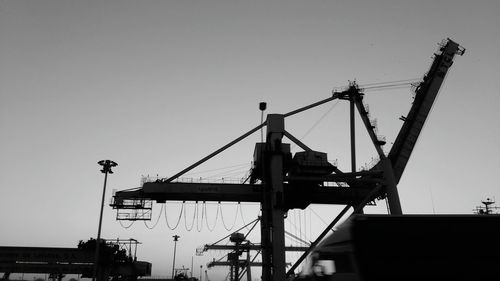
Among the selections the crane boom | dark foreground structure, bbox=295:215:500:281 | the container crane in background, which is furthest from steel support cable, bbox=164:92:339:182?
dark foreground structure, bbox=295:215:500:281

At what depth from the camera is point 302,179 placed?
114 ft

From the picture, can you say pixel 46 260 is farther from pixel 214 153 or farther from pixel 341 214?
pixel 341 214

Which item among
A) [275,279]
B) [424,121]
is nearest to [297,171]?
[275,279]

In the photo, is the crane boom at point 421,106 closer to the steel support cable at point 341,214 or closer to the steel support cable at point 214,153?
the steel support cable at point 341,214

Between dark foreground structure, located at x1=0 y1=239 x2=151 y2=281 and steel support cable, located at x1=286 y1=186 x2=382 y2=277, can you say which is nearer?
steel support cable, located at x1=286 y1=186 x2=382 y2=277

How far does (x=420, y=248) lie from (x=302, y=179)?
2710 cm

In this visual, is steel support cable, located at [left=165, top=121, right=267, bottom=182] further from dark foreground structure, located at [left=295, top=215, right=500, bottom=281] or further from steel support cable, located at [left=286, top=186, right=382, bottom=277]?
dark foreground structure, located at [left=295, top=215, right=500, bottom=281]

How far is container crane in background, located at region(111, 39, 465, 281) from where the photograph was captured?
113 feet

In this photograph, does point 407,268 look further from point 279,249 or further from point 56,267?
point 56,267

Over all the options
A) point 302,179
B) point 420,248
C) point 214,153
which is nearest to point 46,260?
point 214,153

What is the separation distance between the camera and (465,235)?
7789 mm

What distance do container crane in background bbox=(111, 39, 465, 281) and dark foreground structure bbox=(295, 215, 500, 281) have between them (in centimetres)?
2447

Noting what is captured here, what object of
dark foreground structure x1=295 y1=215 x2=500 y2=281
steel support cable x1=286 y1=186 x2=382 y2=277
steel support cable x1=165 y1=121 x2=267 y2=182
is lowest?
dark foreground structure x1=295 y1=215 x2=500 y2=281

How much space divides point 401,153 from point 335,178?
7921mm
